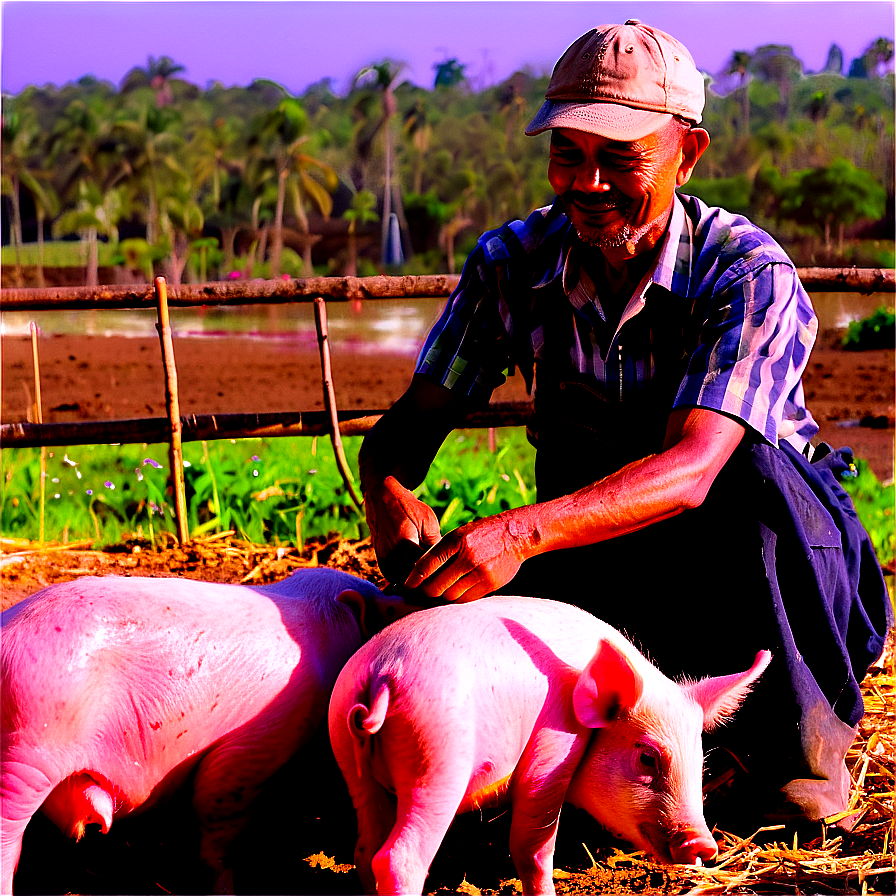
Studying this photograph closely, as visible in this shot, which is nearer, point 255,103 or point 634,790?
point 634,790

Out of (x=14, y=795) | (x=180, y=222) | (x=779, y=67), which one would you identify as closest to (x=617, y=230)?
(x=14, y=795)

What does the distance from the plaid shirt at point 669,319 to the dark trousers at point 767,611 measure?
177 millimetres

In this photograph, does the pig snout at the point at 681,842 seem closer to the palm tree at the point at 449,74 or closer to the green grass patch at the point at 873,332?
the green grass patch at the point at 873,332

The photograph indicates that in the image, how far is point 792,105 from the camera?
4464 inches

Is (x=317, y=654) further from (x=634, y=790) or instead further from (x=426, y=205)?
(x=426, y=205)

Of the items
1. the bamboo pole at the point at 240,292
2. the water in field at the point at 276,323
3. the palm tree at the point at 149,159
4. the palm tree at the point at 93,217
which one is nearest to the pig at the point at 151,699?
the bamboo pole at the point at 240,292

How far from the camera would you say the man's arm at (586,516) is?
2.25 m

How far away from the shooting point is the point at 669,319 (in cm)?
278

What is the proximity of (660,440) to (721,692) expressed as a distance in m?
0.73

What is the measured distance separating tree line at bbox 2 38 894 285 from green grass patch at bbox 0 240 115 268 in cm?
66

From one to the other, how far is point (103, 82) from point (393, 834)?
167087 millimetres

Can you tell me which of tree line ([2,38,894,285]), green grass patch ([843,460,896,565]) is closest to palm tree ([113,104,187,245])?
tree line ([2,38,894,285])

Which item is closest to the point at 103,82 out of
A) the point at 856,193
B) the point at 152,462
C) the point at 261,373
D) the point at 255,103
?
the point at 255,103

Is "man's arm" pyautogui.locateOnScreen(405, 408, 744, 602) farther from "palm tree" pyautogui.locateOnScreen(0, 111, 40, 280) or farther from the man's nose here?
"palm tree" pyautogui.locateOnScreen(0, 111, 40, 280)
